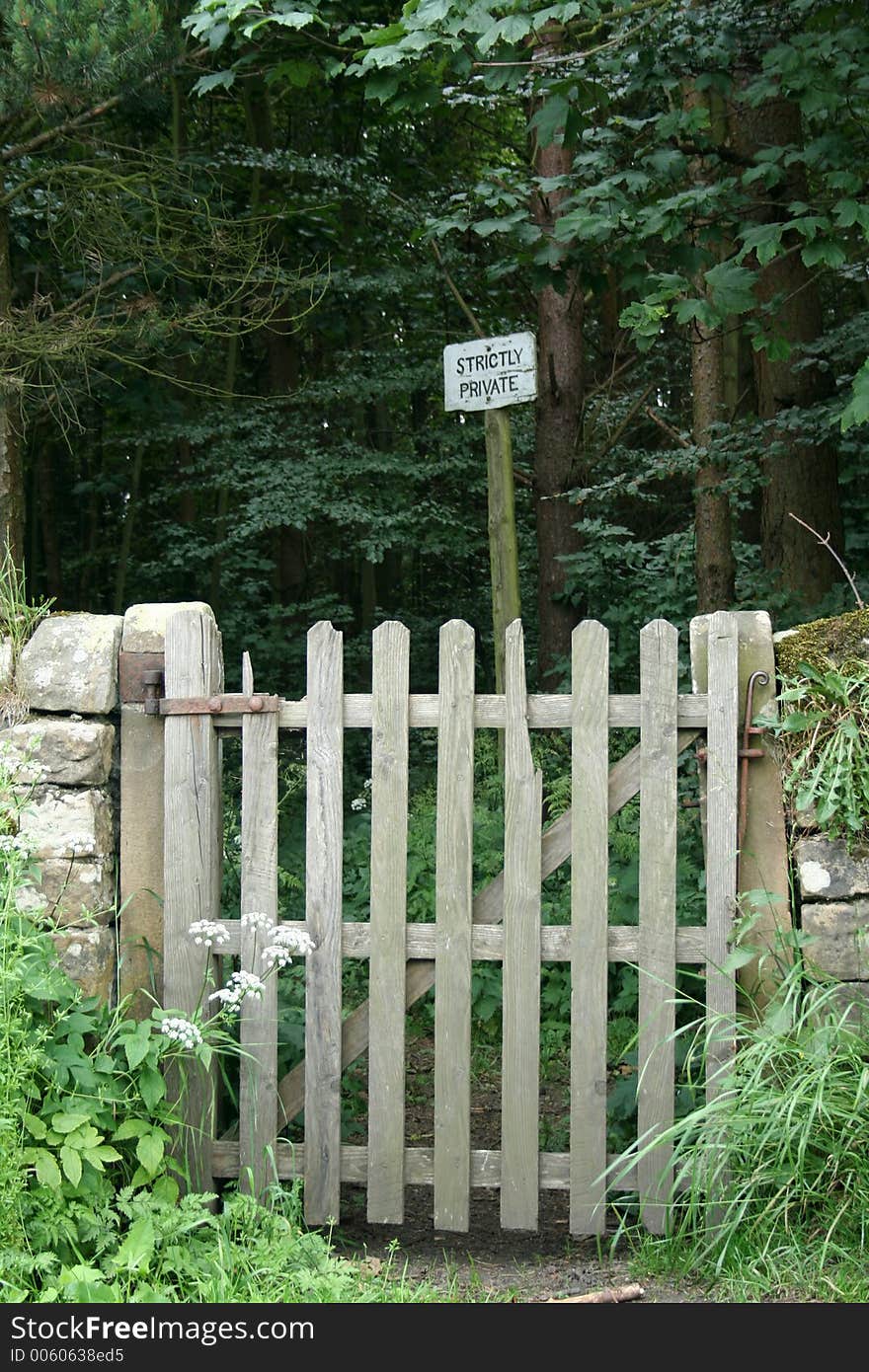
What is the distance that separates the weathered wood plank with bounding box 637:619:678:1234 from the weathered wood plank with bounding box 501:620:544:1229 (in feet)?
0.96

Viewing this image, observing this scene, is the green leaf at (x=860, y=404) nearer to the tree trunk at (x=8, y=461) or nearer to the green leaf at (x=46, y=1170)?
the green leaf at (x=46, y=1170)

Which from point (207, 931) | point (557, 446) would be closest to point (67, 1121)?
point (207, 931)

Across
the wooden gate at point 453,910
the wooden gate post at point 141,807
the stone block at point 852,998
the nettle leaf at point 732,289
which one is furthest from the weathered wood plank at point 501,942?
the nettle leaf at point 732,289

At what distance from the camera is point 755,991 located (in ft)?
10.5

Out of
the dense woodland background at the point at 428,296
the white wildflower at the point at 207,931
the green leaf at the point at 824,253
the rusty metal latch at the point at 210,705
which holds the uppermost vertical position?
the dense woodland background at the point at 428,296

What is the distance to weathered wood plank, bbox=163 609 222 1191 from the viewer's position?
3.42 meters

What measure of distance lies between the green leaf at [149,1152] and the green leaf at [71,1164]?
18 cm

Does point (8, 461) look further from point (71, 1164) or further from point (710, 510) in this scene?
point (71, 1164)

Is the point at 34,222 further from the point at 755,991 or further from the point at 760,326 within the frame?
the point at 755,991

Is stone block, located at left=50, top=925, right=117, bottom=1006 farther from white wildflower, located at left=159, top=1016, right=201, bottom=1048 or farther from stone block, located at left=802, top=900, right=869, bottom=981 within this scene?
stone block, located at left=802, top=900, right=869, bottom=981

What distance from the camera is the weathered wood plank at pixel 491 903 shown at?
131 inches

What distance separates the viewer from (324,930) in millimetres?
3355

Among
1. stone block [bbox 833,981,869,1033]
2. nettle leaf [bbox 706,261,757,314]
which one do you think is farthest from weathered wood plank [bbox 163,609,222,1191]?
nettle leaf [bbox 706,261,757,314]

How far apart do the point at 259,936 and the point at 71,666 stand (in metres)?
0.95
